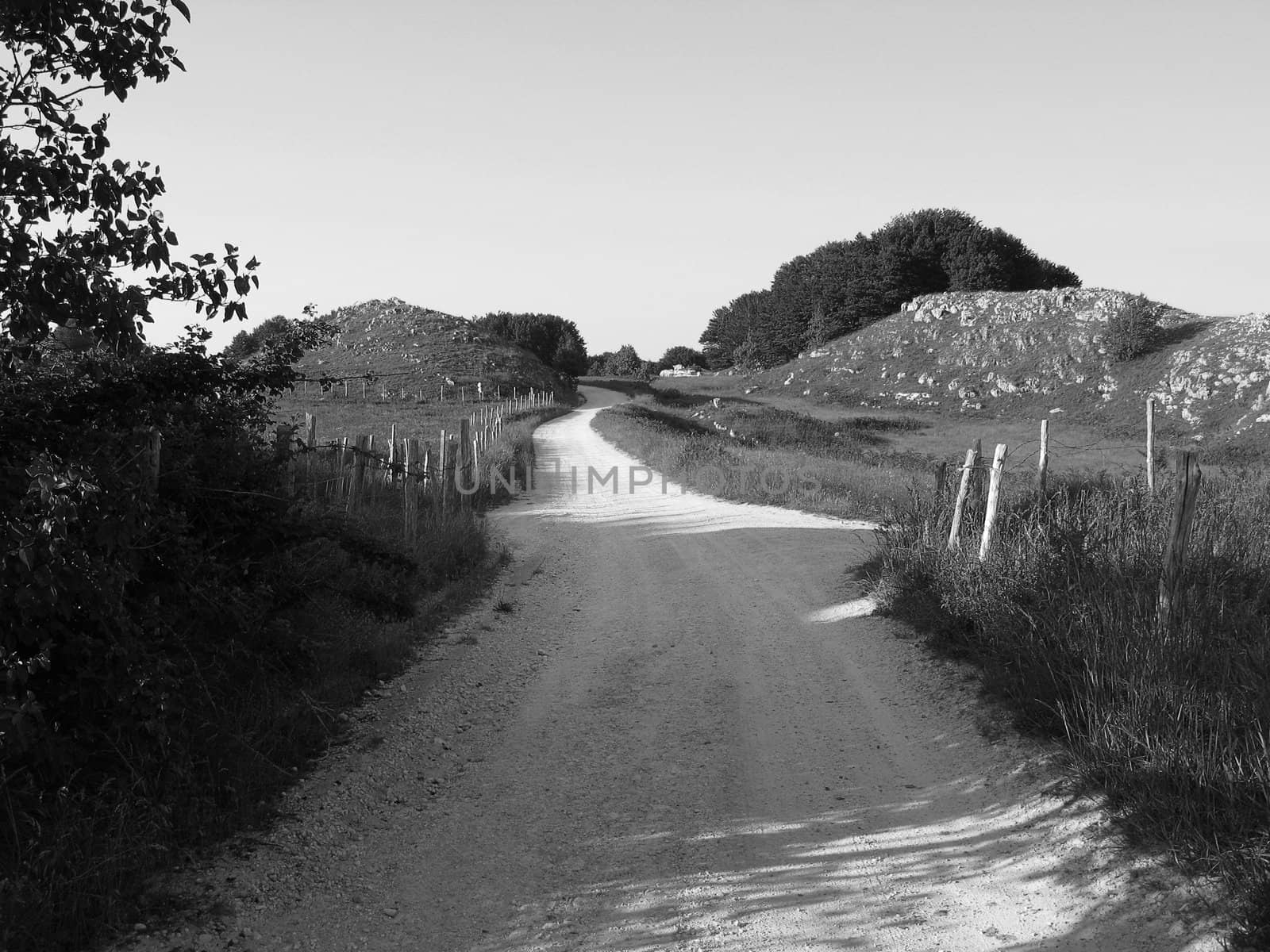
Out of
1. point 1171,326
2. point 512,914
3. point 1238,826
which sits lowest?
point 512,914

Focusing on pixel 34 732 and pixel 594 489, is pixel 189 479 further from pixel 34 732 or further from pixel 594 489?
pixel 594 489

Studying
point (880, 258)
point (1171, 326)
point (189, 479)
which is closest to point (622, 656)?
point (189, 479)

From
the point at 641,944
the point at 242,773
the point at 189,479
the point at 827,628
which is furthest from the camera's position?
the point at 827,628

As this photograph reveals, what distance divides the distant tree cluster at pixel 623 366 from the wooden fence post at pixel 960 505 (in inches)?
4624

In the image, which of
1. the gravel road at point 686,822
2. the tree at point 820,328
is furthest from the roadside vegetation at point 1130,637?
the tree at point 820,328

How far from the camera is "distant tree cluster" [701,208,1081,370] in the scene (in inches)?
3127

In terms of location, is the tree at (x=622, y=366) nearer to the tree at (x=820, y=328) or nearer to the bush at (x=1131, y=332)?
the tree at (x=820, y=328)

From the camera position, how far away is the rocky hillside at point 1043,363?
44.3 m

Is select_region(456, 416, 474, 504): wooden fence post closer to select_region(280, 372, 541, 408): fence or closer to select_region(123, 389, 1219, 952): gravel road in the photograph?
select_region(123, 389, 1219, 952): gravel road

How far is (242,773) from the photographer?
16.7 ft

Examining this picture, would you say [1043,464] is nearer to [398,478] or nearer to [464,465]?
[398,478]

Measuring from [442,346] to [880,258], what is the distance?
132ft

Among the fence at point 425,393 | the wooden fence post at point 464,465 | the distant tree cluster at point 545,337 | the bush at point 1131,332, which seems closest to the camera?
the wooden fence post at point 464,465

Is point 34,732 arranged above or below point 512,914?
above
